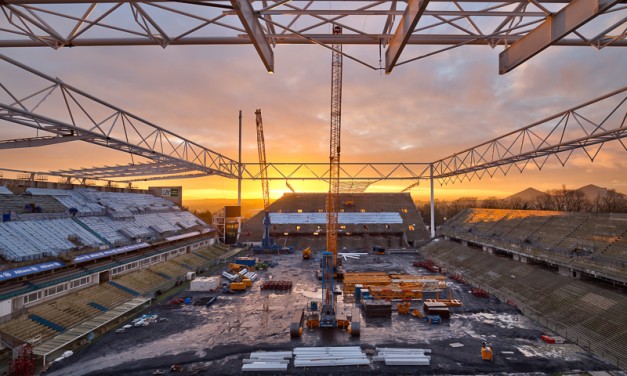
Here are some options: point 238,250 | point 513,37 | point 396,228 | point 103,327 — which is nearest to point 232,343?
point 103,327

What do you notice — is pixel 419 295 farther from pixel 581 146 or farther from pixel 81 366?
pixel 81 366

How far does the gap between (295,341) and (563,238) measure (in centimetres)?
3690

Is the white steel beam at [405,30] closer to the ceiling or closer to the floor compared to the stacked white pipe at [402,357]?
→ closer to the ceiling

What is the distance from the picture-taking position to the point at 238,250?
6638cm

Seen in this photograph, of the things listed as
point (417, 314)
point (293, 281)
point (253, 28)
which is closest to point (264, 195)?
point (293, 281)

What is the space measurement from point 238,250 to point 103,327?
39695 millimetres

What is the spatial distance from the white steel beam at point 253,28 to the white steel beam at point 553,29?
664cm

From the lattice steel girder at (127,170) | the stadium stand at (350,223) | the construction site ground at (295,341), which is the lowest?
the construction site ground at (295,341)

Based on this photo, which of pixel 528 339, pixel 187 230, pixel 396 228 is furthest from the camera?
pixel 396 228

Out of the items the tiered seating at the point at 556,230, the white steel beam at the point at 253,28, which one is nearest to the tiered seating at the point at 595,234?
the tiered seating at the point at 556,230

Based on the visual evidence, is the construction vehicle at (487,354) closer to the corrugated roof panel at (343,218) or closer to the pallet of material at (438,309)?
the pallet of material at (438,309)

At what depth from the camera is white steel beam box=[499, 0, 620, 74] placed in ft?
21.2

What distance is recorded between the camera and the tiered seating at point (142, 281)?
35572 mm

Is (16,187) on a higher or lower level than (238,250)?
higher
